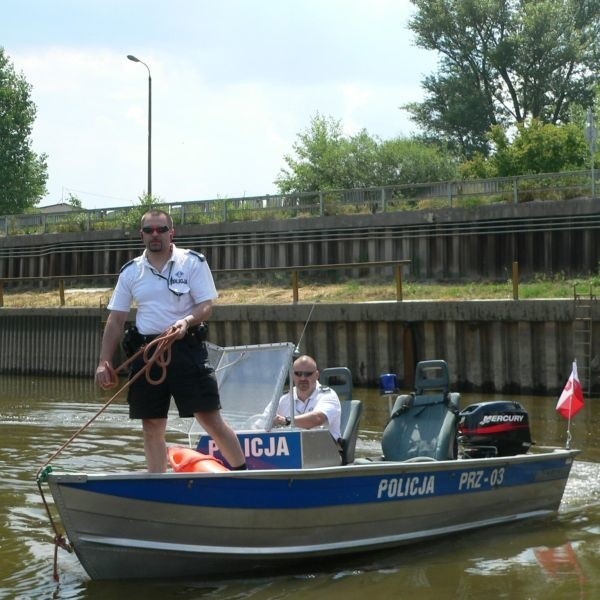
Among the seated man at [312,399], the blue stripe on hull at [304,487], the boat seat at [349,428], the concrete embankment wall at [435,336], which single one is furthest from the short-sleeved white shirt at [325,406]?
the concrete embankment wall at [435,336]

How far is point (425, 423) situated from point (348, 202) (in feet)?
65.9

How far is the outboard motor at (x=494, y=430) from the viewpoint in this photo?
434 inches

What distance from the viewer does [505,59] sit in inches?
2206

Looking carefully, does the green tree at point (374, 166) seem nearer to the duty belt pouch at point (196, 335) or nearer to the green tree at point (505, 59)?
the green tree at point (505, 59)

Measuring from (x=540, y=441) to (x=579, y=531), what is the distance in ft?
15.3

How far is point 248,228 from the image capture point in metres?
30.7

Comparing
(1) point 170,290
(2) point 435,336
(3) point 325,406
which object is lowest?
(2) point 435,336

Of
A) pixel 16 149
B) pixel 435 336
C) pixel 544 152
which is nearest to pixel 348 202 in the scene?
pixel 435 336

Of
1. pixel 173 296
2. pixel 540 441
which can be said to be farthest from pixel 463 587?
pixel 540 441

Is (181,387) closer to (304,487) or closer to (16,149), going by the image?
(304,487)

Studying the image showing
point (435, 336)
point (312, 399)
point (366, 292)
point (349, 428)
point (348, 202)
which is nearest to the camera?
point (312, 399)

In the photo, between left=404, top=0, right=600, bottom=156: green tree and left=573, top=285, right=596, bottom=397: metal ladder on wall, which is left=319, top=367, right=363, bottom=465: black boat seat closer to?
left=573, top=285, right=596, bottom=397: metal ladder on wall

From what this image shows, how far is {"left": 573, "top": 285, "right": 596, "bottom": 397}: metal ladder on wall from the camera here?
19312 mm

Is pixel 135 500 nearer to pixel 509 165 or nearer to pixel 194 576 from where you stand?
pixel 194 576
